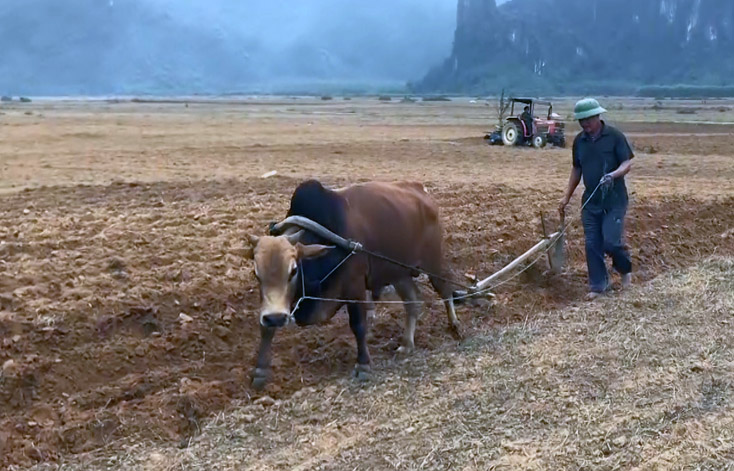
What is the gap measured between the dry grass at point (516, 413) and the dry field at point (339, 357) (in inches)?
0.7

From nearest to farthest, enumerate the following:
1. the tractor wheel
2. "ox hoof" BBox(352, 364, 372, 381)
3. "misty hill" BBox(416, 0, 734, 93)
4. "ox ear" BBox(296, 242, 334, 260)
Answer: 1. "ox ear" BBox(296, 242, 334, 260)
2. "ox hoof" BBox(352, 364, 372, 381)
3. the tractor wheel
4. "misty hill" BBox(416, 0, 734, 93)

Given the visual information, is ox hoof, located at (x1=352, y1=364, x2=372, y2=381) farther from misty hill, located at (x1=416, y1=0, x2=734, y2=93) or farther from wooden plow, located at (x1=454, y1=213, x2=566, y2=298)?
misty hill, located at (x1=416, y1=0, x2=734, y2=93)

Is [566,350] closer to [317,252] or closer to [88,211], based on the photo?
[317,252]

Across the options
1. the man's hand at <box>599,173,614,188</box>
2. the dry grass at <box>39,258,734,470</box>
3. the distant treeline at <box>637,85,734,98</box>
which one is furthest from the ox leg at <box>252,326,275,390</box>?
the distant treeline at <box>637,85,734,98</box>

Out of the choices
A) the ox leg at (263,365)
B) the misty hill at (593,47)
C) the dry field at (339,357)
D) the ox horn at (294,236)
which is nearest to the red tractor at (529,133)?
the dry field at (339,357)

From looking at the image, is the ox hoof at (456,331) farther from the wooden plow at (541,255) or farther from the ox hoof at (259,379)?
the ox hoof at (259,379)

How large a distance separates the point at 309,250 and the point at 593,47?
612 feet

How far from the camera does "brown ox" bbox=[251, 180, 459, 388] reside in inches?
255

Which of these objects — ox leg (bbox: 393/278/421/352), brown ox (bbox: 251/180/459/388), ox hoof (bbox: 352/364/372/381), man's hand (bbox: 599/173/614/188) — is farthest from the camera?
man's hand (bbox: 599/173/614/188)

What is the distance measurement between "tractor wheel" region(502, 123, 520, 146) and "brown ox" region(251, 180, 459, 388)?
870 inches

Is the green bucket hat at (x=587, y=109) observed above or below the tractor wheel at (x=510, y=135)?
above

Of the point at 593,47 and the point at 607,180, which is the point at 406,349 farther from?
the point at 593,47

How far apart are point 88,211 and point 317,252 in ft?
24.7

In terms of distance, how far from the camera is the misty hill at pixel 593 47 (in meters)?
170
